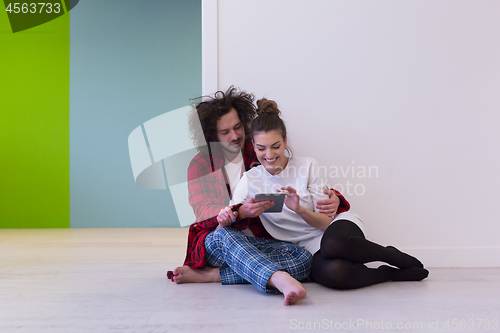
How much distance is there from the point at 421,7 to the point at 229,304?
1711 mm

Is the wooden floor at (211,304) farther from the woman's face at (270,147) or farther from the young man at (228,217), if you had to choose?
the woman's face at (270,147)

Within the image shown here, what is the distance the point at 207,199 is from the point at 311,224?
0.45 m

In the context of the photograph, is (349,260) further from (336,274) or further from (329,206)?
(329,206)

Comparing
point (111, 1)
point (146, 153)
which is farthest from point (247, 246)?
point (111, 1)

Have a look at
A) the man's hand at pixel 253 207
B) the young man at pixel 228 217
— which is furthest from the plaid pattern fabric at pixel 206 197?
the man's hand at pixel 253 207

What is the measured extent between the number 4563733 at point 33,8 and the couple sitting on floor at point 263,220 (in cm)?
335

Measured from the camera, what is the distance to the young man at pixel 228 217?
57.2 inches

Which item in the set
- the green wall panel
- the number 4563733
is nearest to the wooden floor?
the green wall panel

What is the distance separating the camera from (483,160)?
2.00 metres

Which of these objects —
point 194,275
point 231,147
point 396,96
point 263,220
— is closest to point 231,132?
point 231,147

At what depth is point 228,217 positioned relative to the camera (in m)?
1.51

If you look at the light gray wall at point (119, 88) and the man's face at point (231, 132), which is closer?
the man's face at point (231, 132)

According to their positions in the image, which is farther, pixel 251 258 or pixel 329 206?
pixel 329 206

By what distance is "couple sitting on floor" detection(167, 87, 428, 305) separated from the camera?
147 cm
